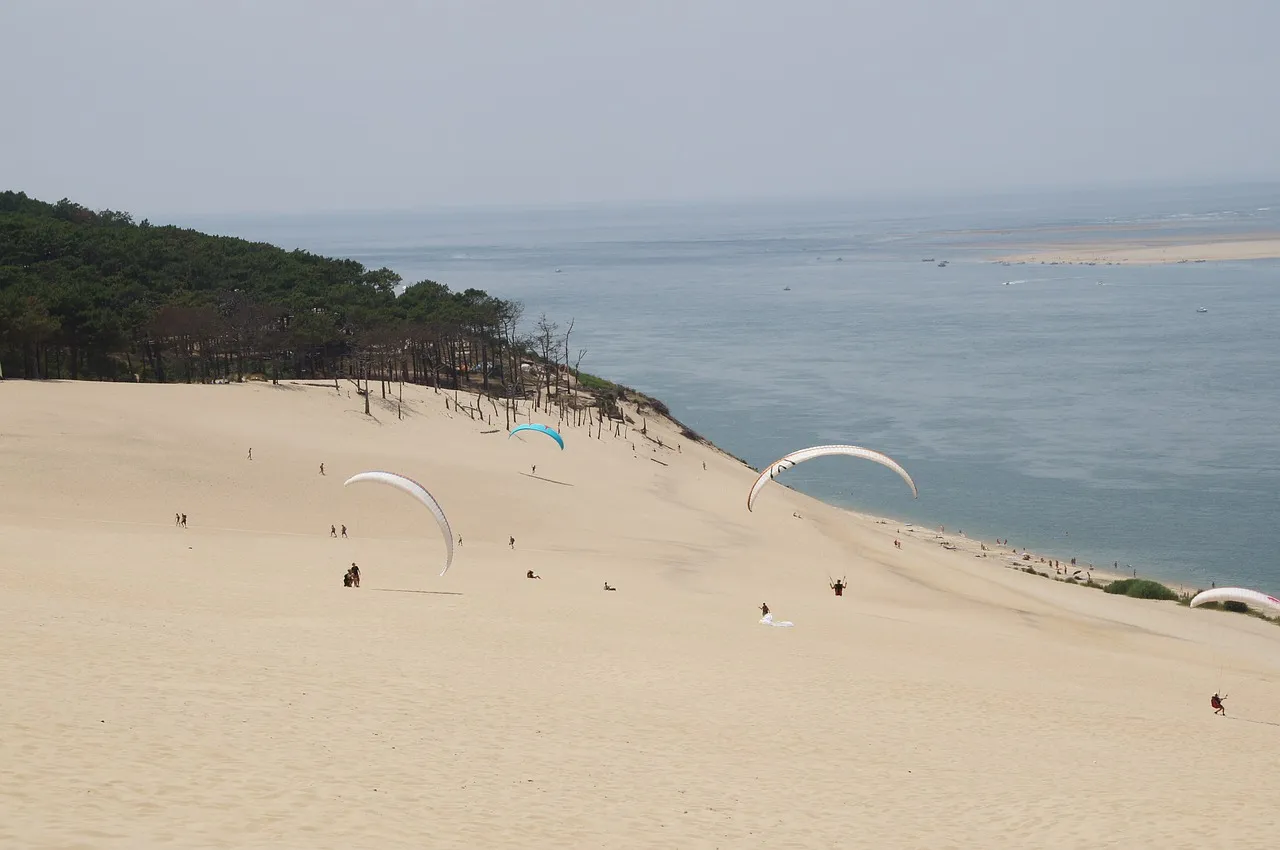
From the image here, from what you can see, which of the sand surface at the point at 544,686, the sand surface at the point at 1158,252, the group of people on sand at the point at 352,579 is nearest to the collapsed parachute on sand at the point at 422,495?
the sand surface at the point at 544,686

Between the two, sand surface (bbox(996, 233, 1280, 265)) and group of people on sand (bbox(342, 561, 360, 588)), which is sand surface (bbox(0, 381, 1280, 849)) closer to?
group of people on sand (bbox(342, 561, 360, 588))

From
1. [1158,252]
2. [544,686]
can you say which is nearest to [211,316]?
[544,686]

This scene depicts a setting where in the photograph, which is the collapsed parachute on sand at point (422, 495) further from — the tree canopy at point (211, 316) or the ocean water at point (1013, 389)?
the tree canopy at point (211, 316)

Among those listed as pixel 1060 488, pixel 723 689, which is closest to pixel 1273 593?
pixel 1060 488

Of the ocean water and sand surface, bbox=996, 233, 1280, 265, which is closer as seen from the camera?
the ocean water

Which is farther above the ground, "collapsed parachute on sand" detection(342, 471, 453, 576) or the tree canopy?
the tree canopy

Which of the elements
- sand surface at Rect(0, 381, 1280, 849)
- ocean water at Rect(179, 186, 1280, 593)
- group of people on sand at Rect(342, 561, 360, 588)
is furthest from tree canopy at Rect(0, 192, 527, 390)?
group of people on sand at Rect(342, 561, 360, 588)

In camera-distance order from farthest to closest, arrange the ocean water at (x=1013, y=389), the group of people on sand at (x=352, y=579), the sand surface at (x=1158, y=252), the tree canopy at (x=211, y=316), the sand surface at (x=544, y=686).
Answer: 1. the sand surface at (x=1158, y=252)
2. the tree canopy at (x=211, y=316)
3. the ocean water at (x=1013, y=389)
4. the group of people on sand at (x=352, y=579)
5. the sand surface at (x=544, y=686)

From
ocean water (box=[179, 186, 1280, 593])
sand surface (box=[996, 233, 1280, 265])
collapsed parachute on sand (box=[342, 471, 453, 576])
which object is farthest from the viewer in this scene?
sand surface (box=[996, 233, 1280, 265])
